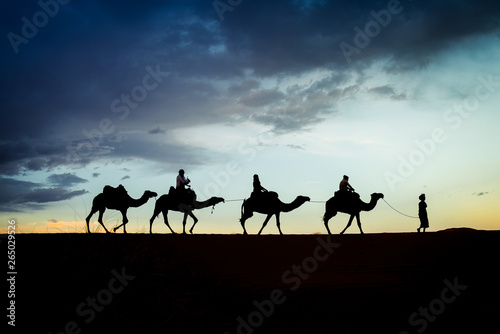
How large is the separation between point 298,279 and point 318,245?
4.02 metres

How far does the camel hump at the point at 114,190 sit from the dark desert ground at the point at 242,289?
6.34 m

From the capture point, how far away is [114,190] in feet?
63.6

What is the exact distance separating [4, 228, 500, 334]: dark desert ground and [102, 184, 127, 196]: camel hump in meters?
6.34

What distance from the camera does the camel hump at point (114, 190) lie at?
19.3 meters

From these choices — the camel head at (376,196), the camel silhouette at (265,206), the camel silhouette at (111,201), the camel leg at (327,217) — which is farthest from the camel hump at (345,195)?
the camel silhouette at (111,201)

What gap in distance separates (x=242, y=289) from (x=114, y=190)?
11.1m

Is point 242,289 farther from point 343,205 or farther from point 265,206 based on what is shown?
point 343,205

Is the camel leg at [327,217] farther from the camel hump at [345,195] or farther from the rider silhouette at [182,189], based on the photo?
the rider silhouette at [182,189]

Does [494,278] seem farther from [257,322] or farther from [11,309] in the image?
[11,309]

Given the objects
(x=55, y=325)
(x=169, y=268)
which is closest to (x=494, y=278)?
(x=169, y=268)

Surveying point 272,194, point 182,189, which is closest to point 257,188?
point 272,194

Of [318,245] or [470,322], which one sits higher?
[318,245]

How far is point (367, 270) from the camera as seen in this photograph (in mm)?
11891

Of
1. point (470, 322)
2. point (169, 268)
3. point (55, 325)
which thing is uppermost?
point (169, 268)
